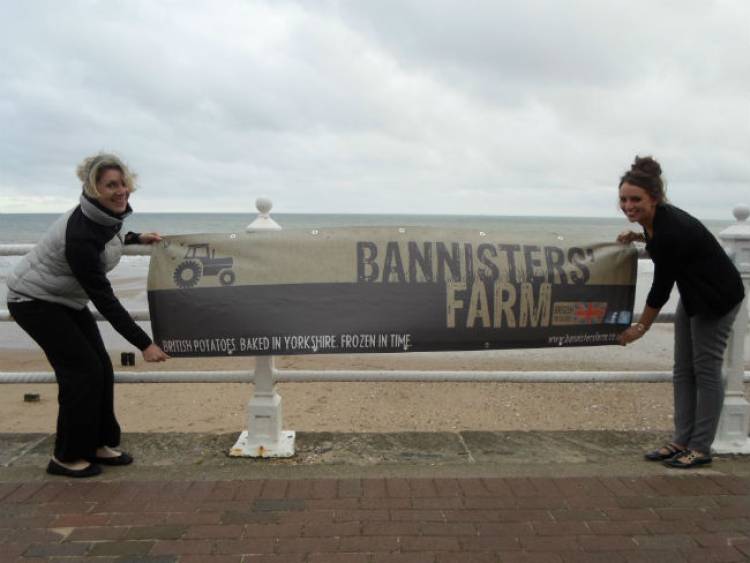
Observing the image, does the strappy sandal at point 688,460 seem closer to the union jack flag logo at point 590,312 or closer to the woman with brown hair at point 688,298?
the woman with brown hair at point 688,298

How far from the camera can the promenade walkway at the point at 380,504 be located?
2574 millimetres

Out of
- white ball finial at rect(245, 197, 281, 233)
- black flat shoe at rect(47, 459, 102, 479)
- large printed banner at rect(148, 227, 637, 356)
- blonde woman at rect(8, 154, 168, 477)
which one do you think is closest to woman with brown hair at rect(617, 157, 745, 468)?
large printed banner at rect(148, 227, 637, 356)

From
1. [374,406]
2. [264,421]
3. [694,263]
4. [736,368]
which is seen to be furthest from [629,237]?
[374,406]

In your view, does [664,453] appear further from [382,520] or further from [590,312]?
[382,520]

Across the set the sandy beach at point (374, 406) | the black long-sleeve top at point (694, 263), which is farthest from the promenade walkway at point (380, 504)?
the sandy beach at point (374, 406)

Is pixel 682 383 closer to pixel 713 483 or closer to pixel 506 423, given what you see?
pixel 713 483

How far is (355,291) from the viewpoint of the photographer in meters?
3.46

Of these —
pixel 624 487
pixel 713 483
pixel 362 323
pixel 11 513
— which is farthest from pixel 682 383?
pixel 11 513

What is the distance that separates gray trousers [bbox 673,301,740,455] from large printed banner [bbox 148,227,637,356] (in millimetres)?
635

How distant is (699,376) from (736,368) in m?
0.39

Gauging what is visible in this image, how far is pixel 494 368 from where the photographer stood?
11.1 meters

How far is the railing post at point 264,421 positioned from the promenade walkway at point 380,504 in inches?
3.2

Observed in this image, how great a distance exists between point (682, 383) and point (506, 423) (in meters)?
4.34

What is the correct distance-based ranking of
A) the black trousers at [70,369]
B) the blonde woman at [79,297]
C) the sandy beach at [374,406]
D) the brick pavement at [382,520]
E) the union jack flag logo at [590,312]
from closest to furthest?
the brick pavement at [382,520] < the blonde woman at [79,297] < the black trousers at [70,369] < the union jack flag logo at [590,312] < the sandy beach at [374,406]
